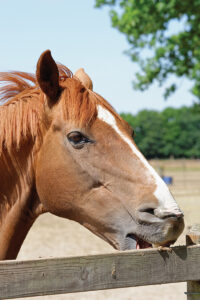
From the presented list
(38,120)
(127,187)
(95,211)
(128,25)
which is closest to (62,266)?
(95,211)

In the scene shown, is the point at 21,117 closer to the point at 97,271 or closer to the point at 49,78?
the point at 49,78

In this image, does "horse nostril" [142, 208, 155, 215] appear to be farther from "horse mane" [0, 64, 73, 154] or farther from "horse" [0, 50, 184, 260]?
"horse mane" [0, 64, 73, 154]

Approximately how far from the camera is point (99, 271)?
6.87 ft

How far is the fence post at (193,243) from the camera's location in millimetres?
2488

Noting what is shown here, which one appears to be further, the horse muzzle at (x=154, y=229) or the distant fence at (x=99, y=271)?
the horse muzzle at (x=154, y=229)

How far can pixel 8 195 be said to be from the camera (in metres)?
2.48

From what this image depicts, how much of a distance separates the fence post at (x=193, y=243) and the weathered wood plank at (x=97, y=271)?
115 mm

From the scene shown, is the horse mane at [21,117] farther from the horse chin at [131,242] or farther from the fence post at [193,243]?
the fence post at [193,243]

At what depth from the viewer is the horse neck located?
2.45 meters

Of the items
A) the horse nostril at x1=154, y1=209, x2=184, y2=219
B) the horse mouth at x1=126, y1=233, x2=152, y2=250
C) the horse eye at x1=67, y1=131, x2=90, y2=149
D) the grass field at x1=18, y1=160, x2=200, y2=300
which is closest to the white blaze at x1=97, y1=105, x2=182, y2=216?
the horse nostril at x1=154, y1=209, x2=184, y2=219

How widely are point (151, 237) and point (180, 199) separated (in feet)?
57.0

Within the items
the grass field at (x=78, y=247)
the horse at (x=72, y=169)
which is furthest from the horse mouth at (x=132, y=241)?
the grass field at (x=78, y=247)

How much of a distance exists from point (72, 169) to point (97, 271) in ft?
2.02

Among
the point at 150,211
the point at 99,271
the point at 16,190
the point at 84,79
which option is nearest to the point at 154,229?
the point at 150,211
